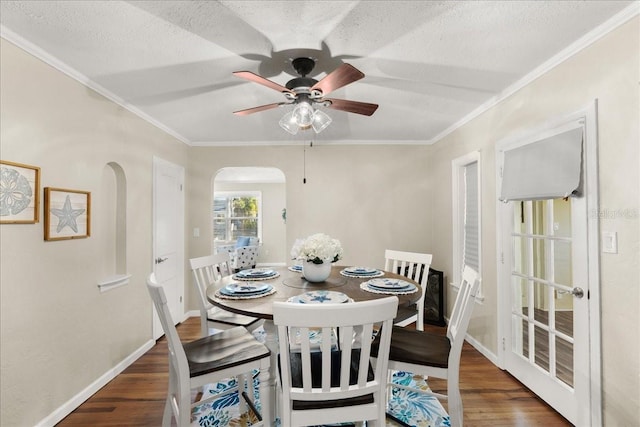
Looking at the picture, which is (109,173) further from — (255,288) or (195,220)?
(255,288)

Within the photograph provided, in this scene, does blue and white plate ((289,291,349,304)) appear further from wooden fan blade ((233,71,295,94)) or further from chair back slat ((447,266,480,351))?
wooden fan blade ((233,71,295,94))

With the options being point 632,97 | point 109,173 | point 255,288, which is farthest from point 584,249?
point 109,173

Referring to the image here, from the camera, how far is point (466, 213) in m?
3.69

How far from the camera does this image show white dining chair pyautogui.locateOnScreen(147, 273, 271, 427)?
1589 mm

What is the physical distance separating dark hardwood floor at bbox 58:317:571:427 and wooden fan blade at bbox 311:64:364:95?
2.29 meters

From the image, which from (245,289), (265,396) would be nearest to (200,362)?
(265,396)

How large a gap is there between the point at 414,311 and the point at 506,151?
5.01 feet

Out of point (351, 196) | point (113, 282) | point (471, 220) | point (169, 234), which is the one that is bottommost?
point (113, 282)

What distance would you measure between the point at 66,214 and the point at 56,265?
1.15 feet

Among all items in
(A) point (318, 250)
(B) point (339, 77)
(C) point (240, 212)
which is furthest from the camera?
(C) point (240, 212)

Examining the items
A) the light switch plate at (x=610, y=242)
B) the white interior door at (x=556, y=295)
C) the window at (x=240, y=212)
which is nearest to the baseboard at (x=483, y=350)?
the white interior door at (x=556, y=295)

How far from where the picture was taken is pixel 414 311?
8.46 feet

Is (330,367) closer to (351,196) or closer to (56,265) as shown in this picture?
(56,265)

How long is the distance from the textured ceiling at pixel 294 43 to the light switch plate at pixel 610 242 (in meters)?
1.14
